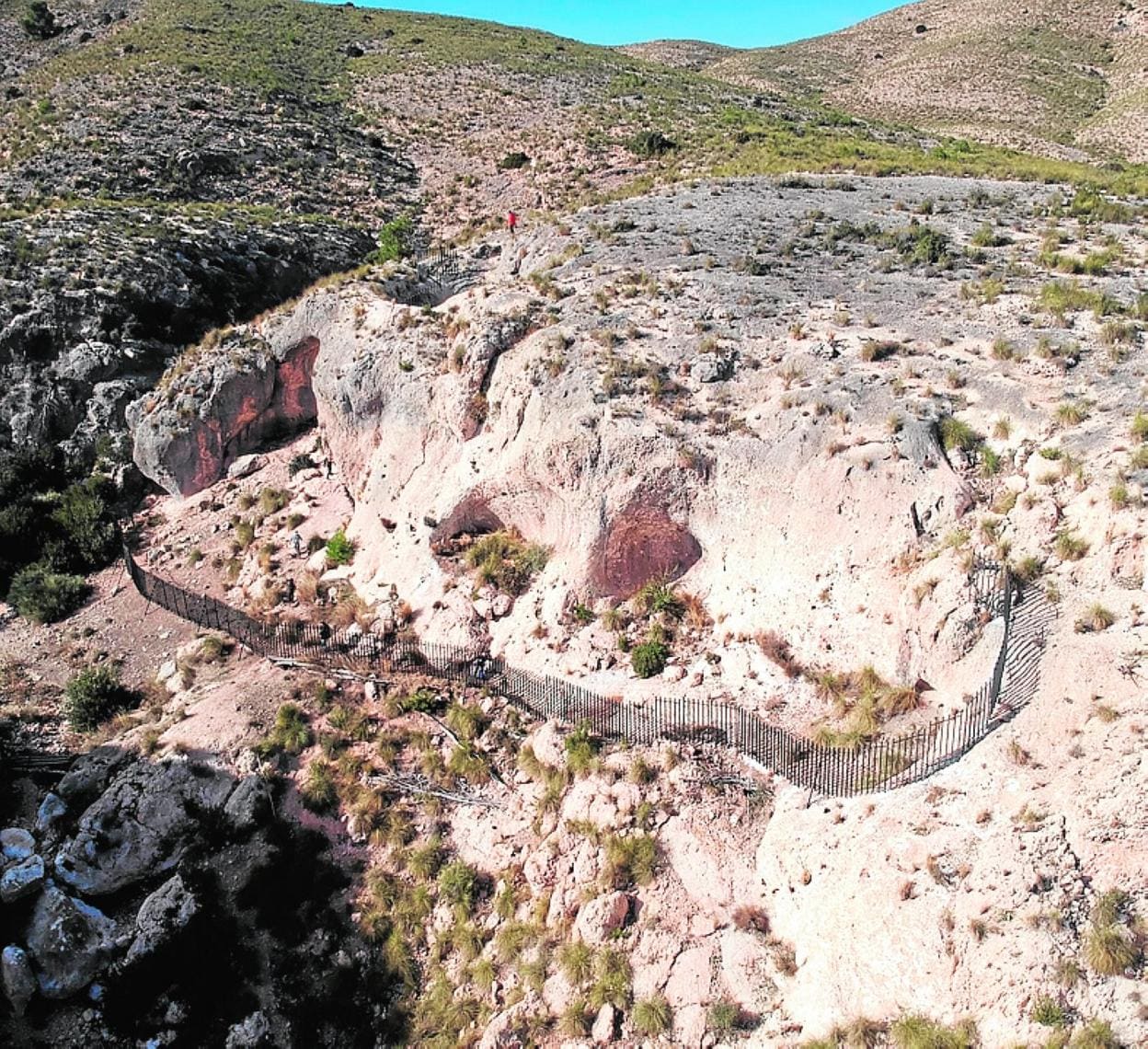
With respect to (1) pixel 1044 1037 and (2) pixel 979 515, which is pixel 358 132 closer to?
(2) pixel 979 515

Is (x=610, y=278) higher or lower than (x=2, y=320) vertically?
higher

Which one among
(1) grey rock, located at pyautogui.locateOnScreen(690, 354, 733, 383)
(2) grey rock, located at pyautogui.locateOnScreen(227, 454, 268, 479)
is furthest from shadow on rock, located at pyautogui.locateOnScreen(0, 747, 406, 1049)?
(1) grey rock, located at pyautogui.locateOnScreen(690, 354, 733, 383)

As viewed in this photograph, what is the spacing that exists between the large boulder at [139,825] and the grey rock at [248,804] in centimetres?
32

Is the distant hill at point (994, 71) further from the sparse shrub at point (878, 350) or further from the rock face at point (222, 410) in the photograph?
the rock face at point (222, 410)

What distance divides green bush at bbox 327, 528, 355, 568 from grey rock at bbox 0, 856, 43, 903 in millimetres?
9932

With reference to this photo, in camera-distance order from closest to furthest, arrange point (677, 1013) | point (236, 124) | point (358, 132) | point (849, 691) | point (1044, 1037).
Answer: point (1044, 1037) → point (677, 1013) → point (849, 691) → point (236, 124) → point (358, 132)

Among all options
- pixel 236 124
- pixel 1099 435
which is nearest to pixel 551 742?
pixel 1099 435

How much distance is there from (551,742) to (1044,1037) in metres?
9.45

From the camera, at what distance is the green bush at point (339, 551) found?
76.3ft

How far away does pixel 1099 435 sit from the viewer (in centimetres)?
1540

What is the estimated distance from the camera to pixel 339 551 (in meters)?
23.3

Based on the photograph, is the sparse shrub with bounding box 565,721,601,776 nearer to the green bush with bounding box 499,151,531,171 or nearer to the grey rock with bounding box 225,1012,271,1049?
the grey rock with bounding box 225,1012,271,1049

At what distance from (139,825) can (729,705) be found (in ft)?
41.4

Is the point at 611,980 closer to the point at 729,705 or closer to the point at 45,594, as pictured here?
the point at 729,705
